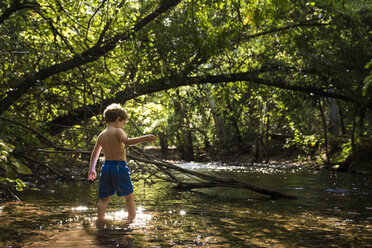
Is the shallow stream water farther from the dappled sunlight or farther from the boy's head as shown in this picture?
the boy's head

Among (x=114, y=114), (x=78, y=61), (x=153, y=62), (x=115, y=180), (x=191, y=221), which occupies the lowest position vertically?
(x=191, y=221)

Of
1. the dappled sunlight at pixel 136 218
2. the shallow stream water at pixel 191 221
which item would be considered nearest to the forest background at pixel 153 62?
the shallow stream water at pixel 191 221

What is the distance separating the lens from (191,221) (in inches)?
195

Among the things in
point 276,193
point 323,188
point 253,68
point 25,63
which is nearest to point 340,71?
point 253,68

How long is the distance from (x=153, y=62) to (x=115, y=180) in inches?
157

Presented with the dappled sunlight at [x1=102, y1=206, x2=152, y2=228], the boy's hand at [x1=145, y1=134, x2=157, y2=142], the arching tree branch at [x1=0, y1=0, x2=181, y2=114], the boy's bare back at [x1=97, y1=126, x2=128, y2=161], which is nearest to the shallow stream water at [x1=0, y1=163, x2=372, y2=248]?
the dappled sunlight at [x1=102, y1=206, x2=152, y2=228]

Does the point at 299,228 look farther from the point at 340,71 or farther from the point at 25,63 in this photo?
the point at 340,71

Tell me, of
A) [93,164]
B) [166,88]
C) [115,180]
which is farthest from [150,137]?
[166,88]

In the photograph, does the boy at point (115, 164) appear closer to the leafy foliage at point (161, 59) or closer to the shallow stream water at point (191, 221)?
the shallow stream water at point (191, 221)

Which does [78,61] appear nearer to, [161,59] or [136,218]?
[161,59]

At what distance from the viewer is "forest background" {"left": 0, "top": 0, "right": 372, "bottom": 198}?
23.8 ft

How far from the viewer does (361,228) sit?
4.61m

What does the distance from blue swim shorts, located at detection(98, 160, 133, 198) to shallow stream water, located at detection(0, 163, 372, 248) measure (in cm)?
38

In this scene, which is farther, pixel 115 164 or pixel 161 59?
pixel 161 59
